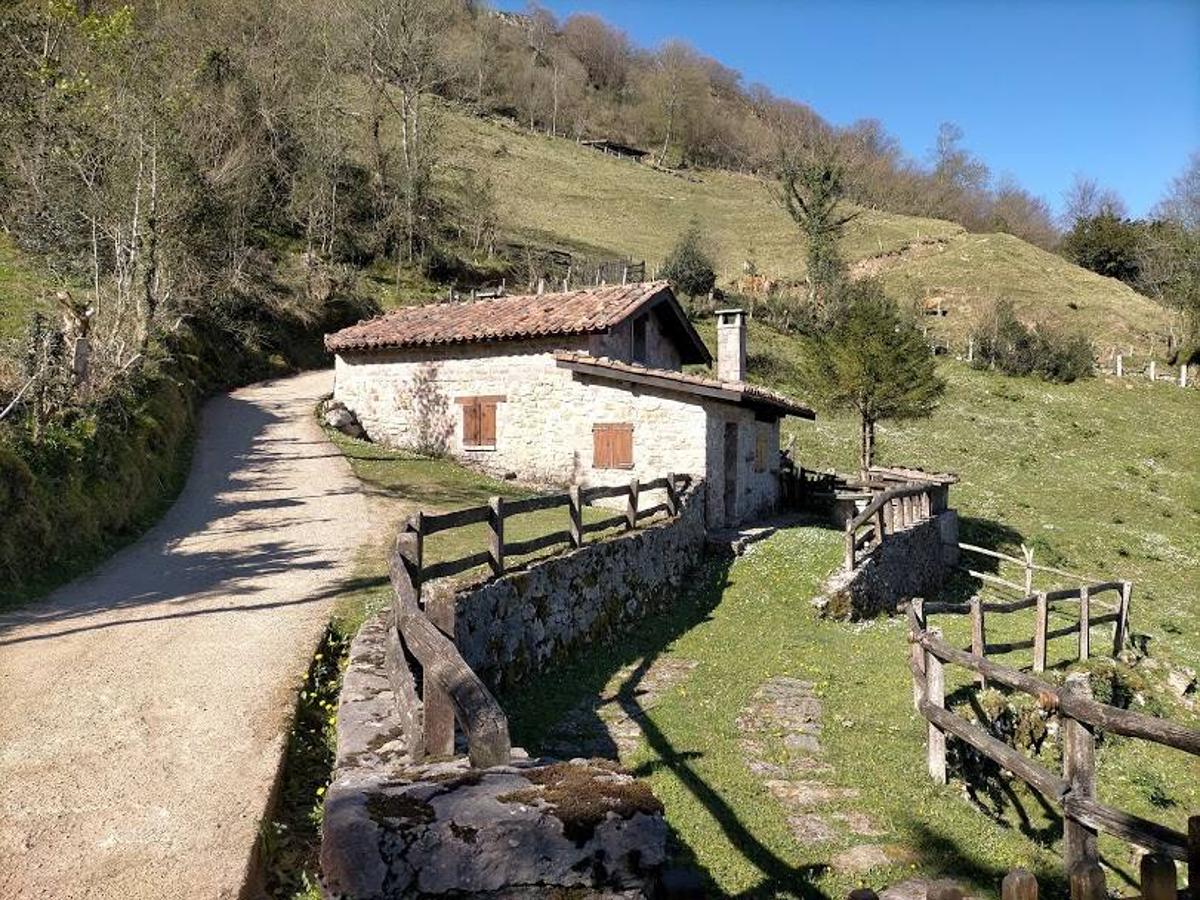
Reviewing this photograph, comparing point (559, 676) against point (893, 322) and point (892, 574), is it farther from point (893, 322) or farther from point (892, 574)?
point (893, 322)

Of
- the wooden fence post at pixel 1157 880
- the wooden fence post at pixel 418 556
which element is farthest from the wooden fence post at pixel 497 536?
the wooden fence post at pixel 1157 880

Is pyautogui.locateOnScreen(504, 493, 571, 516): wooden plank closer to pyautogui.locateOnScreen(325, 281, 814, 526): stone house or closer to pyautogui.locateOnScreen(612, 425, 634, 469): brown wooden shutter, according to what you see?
pyautogui.locateOnScreen(325, 281, 814, 526): stone house

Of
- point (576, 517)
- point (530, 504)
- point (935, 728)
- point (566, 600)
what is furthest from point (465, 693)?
point (576, 517)

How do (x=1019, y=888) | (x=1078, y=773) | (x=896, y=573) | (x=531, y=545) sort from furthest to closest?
(x=896, y=573), (x=531, y=545), (x=1078, y=773), (x=1019, y=888)

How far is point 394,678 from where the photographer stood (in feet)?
17.5

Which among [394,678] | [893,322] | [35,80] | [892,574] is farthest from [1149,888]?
[35,80]

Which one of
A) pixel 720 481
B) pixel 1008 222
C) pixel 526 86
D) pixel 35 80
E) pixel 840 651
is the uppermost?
pixel 526 86

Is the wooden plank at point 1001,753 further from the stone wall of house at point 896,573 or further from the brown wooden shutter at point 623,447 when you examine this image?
the brown wooden shutter at point 623,447

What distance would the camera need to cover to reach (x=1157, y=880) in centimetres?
317

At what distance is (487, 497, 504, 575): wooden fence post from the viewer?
909 centimetres

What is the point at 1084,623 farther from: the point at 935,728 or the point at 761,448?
the point at 761,448

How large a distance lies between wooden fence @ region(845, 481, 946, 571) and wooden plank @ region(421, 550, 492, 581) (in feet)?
25.7

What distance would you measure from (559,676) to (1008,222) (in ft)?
262

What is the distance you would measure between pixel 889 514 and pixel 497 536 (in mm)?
11429
